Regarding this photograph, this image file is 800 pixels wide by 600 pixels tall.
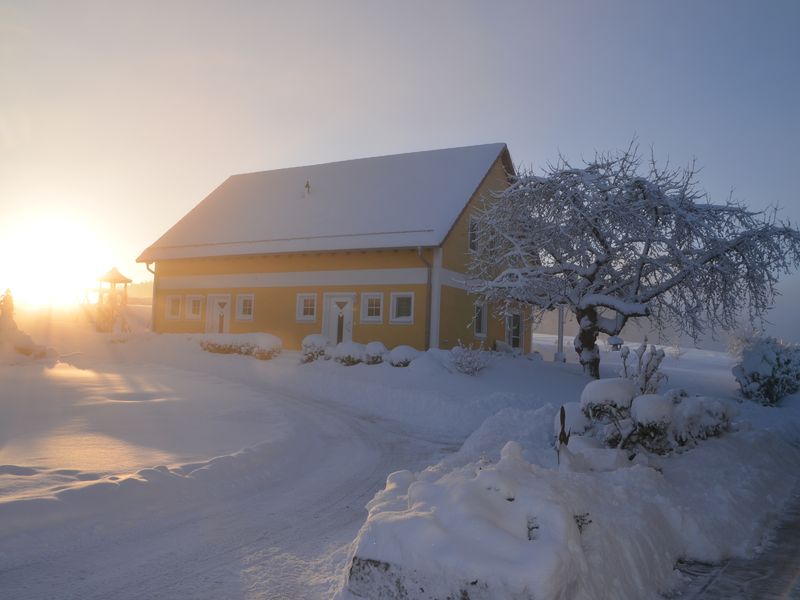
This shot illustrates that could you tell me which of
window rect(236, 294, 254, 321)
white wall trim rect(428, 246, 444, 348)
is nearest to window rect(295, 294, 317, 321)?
window rect(236, 294, 254, 321)

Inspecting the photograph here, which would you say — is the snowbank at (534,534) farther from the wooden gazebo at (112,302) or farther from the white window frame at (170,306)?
the wooden gazebo at (112,302)

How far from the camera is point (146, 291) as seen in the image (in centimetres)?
17975

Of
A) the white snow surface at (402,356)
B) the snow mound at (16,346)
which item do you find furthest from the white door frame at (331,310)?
the snow mound at (16,346)

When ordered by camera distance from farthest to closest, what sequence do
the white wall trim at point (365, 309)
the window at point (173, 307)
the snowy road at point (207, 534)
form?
the window at point (173, 307)
the white wall trim at point (365, 309)
the snowy road at point (207, 534)

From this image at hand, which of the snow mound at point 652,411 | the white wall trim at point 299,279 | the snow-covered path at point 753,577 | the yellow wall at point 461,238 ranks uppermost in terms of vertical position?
the yellow wall at point 461,238

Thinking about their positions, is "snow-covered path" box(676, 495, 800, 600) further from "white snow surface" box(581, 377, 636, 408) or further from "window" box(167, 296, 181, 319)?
"window" box(167, 296, 181, 319)

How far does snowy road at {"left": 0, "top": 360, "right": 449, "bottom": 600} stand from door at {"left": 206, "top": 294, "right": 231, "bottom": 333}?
18832mm

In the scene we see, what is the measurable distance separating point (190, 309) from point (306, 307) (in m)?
6.88

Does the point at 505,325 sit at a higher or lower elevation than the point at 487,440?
higher

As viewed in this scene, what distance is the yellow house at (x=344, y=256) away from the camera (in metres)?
22.4

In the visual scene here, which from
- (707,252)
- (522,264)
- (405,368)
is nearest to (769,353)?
(707,252)

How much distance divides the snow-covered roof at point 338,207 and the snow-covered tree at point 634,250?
4.38m

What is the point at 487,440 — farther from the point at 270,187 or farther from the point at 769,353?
the point at 270,187

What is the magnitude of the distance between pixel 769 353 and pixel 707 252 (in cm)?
606
